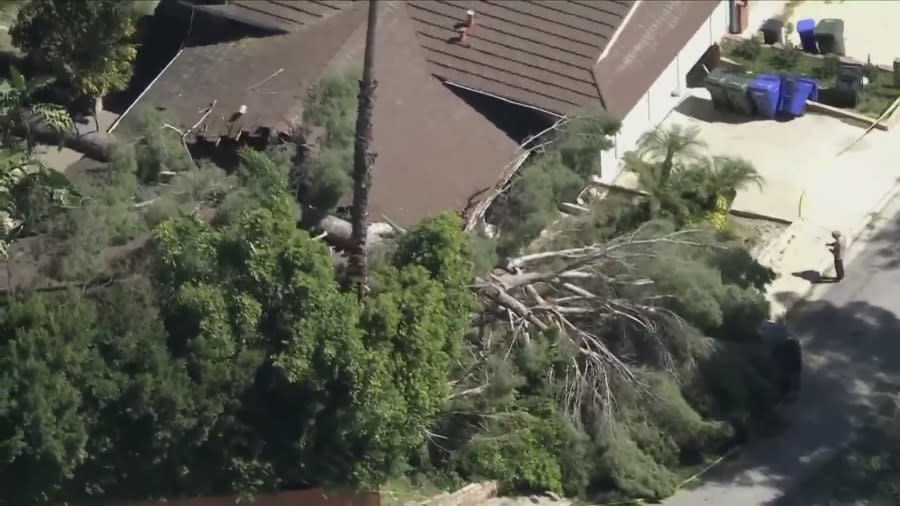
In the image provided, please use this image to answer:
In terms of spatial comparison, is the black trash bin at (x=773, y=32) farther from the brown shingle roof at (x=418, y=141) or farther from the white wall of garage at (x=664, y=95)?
the brown shingle roof at (x=418, y=141)

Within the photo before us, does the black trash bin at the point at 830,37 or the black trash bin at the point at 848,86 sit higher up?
the black trash bin at the point at 830,37

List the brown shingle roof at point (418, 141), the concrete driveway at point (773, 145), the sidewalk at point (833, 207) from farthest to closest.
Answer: the concrete driveway at point (773, 145) < the sidewalk at point (833, 207) < the brown shingle roof at point (418, 141)

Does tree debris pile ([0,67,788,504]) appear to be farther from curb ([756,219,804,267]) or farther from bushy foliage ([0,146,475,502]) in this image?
curb ([756,219,804,267])

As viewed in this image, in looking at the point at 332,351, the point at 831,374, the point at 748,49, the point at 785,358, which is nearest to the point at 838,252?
the point at 831,374

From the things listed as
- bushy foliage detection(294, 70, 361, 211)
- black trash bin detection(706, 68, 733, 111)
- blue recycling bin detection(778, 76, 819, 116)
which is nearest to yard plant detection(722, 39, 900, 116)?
blue recycling bin detection(778, 76, 819, 116)

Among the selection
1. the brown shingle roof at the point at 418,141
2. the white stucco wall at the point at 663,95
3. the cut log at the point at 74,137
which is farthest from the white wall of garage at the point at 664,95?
the cut log at the point at 74,137

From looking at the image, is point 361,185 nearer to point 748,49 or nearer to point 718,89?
point 718,89
